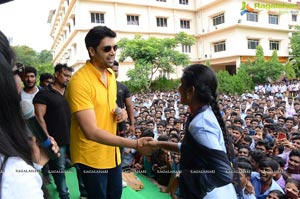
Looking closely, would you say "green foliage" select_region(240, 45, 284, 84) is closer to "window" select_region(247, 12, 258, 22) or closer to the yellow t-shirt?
"window" select_region(247, 12, 258, 22)

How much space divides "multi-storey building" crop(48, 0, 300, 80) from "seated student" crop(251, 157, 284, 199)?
18.6 metres

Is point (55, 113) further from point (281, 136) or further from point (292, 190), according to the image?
point (281, 136)

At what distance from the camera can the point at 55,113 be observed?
300cm

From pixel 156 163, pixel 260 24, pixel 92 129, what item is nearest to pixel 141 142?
pixel 92 129

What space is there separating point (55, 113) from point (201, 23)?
77.5ft

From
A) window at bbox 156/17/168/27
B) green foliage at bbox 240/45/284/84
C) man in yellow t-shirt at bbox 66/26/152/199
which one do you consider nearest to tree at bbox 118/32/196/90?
green foliage at bbox 240/45/284/84

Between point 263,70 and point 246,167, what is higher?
point 263,70

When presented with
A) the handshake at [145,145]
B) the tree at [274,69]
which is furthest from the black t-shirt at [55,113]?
the tree at [274,69]

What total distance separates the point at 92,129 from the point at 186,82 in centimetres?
58

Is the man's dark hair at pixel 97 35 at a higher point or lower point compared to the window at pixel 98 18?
lower

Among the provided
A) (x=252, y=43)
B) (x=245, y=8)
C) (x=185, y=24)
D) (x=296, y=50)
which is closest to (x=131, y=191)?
(x=245, y=8)

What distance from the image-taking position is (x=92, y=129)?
1515 millimetres

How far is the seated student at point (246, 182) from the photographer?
2.73 metres

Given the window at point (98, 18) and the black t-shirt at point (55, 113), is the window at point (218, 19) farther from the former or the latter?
the black t-shirt at point (55, 113)
